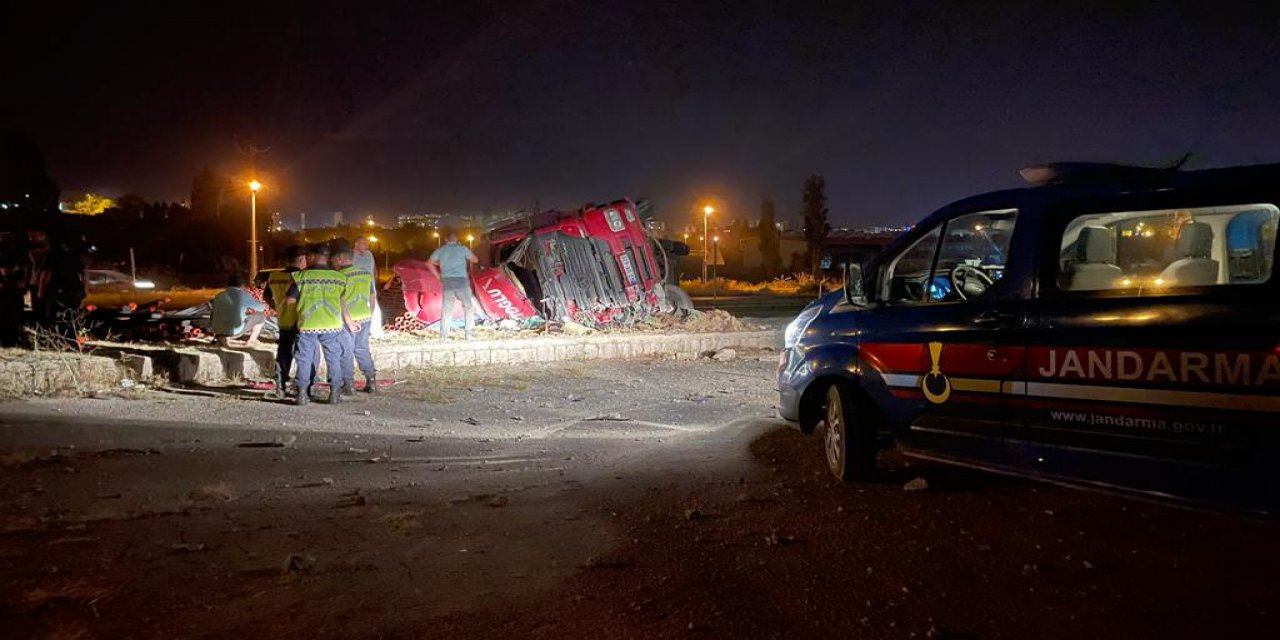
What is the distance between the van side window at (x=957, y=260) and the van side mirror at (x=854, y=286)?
0.15m

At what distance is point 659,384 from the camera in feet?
33.9

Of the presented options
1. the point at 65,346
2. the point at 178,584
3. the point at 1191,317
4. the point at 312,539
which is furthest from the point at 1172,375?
the point at 65,346

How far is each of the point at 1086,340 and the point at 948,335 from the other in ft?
2.44

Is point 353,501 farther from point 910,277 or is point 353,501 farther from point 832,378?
point 910,277

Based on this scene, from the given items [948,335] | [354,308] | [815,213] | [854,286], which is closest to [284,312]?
[354,308]

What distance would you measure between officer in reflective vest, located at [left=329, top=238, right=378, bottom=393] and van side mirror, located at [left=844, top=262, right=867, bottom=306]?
5.43m

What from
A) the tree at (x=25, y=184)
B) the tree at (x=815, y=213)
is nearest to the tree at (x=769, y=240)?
the tree at (x=815, y=213)

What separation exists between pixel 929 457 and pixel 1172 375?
55.6 inches

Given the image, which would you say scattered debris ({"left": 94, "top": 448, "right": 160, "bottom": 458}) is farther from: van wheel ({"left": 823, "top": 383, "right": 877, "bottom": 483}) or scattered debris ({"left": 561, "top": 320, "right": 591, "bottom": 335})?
scattered debris ({"left": 561, "top": 320, "right": 591, "bottom": 335})

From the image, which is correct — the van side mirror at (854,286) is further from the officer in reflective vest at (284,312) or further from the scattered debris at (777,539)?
the officer in reflective vest at (284,312)

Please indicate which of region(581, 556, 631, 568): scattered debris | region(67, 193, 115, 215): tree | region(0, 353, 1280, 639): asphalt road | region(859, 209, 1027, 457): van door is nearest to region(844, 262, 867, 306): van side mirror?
region(859, 209, 1027, 457): van door

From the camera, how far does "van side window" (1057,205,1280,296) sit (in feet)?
12.3

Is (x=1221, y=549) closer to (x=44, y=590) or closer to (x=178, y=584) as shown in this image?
(x=178, y=584)

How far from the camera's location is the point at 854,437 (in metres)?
5.19
